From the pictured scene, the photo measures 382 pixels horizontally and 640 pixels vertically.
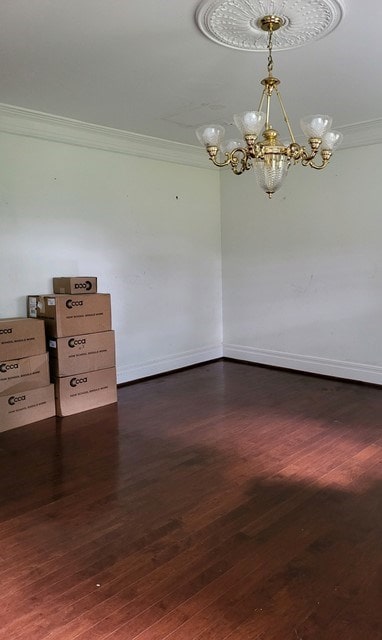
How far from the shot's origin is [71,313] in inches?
154

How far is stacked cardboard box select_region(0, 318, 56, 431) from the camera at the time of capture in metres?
3.57

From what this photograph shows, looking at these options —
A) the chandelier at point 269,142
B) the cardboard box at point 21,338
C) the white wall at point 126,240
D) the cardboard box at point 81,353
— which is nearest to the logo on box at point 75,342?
the cardboard box at point 81,353

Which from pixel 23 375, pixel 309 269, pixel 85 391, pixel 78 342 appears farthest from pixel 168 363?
pixel 23 375

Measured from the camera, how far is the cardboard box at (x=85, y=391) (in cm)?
389

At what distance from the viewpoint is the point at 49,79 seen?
3.11m

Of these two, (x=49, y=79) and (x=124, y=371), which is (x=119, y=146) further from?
(x=124, y=371)

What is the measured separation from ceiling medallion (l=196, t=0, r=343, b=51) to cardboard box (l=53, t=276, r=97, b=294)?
217 centimetres

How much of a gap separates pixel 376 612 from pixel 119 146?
4164 mm

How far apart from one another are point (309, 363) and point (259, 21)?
3.48 metres

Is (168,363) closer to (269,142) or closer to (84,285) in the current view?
(84,285)

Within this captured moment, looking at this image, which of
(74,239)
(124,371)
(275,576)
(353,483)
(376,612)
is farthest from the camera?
(124,371)

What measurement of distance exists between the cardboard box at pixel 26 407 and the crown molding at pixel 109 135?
2.12m

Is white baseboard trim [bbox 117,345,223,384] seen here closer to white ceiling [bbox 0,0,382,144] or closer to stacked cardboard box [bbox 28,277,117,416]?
stacked cardboard box [bbox 28,277,117,416]

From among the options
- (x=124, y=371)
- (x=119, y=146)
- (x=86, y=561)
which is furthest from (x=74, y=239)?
(x=86, y=561)
